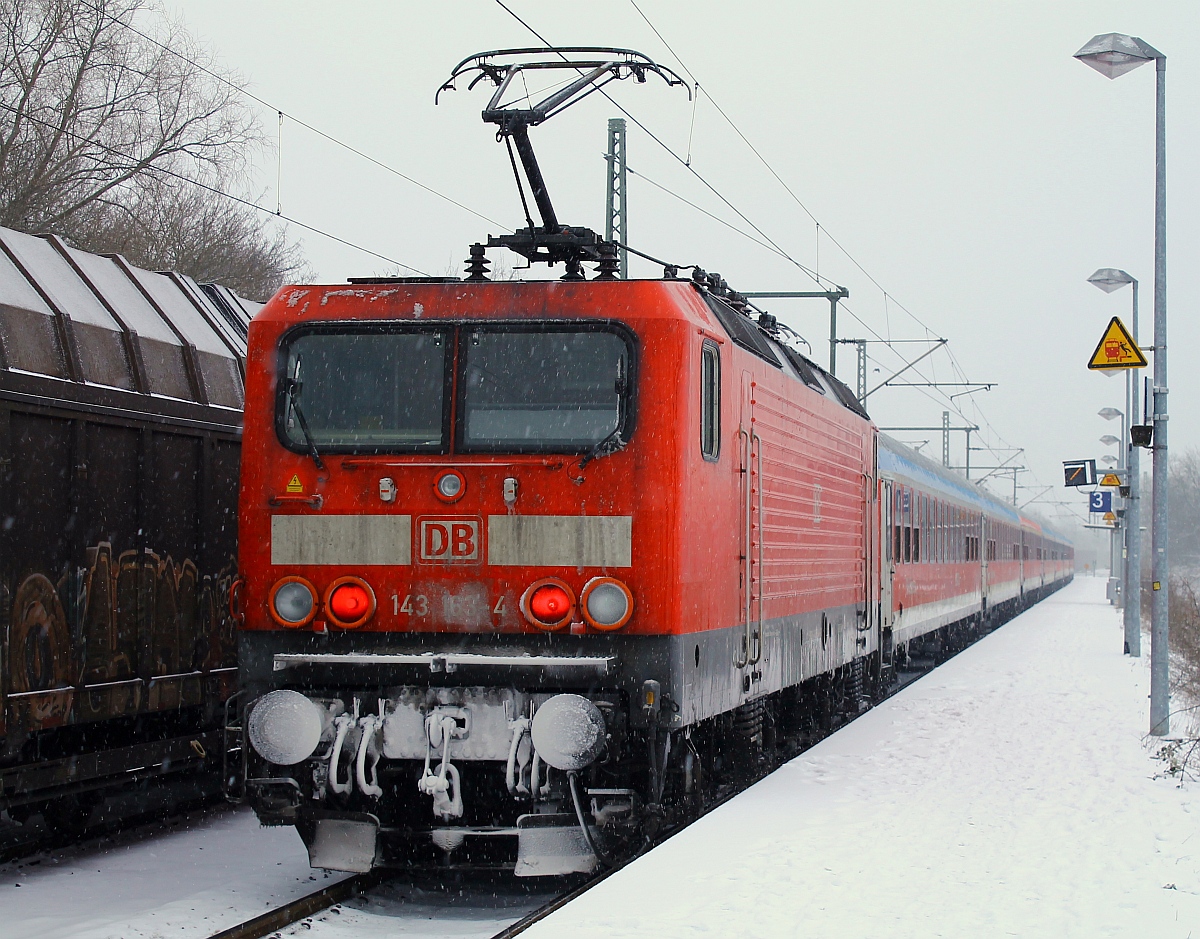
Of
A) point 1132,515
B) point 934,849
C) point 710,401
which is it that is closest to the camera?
point 934,849

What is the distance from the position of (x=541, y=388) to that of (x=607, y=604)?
1162 millimetres

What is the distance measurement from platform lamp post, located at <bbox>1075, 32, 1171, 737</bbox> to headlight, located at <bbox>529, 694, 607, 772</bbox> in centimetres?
774

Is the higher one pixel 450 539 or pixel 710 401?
pixel 710 401

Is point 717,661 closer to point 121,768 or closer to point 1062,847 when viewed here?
point 1062,847

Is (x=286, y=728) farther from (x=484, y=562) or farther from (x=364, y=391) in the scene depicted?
(x=364, y=391)

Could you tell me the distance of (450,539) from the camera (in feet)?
23.7

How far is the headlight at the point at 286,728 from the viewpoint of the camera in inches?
270

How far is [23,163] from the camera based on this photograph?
21875mm

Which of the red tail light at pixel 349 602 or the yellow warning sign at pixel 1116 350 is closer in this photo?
the red tail light at pixel 349 602

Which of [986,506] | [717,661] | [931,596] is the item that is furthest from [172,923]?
[986,506]

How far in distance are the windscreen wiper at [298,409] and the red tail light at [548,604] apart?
4.16 feet

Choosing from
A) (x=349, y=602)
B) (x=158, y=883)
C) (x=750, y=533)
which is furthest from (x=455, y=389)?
→ (x=158, y=883)

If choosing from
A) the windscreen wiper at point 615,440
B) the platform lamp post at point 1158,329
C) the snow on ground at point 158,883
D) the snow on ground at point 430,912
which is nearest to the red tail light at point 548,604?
the windscreen wiper at point 615,440

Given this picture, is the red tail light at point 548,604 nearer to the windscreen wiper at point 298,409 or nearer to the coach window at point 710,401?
the coach window at point 710,401
